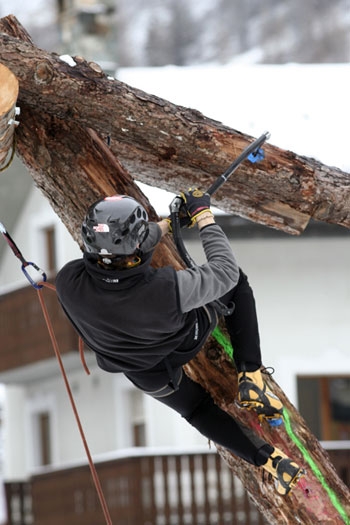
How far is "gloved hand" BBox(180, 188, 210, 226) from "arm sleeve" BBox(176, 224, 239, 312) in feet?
0.63

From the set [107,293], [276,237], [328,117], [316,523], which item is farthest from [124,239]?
[276,237]

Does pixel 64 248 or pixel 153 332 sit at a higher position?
Result: pixel 64 248

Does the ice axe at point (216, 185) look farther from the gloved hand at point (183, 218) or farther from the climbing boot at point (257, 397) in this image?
the climbing boot at point (257, 397)

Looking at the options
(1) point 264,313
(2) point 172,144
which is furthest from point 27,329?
(2) point 172,144

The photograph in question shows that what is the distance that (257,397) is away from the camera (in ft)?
18.1

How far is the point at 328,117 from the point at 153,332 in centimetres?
1258

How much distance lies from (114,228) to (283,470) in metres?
1.35

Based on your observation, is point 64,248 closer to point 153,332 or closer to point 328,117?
point 328,117

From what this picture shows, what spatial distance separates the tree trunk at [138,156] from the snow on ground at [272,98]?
8604 millimetres

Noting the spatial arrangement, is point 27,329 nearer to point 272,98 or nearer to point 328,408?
point 328,408

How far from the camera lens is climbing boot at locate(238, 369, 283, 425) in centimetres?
550

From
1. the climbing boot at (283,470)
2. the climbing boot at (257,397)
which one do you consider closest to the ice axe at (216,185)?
the climbing boot at (257,397)

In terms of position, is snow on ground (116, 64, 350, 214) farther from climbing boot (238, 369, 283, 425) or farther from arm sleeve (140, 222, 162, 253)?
arm sleeve (140, 222, 162, 253)

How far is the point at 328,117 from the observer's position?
17.3 meters
